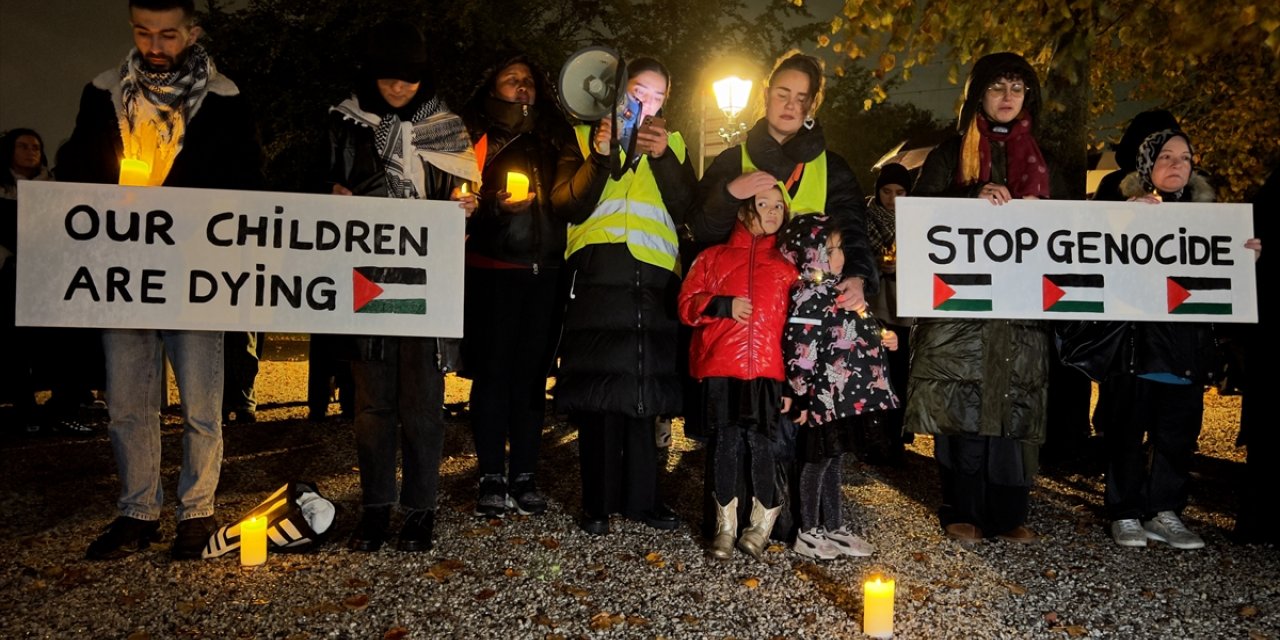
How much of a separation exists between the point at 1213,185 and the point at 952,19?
3.50m

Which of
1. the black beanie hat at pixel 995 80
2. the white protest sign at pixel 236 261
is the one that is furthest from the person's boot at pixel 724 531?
the black beanie hat at pixel 995 80

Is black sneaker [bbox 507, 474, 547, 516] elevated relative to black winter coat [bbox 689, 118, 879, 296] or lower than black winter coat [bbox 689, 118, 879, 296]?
lower

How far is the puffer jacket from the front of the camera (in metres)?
3.94

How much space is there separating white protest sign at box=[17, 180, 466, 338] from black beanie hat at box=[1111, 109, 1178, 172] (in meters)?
3.47

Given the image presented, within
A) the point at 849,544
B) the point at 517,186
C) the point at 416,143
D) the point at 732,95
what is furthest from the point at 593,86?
the point at 732,95

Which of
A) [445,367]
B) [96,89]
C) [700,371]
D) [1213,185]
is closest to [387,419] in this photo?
[445,367]

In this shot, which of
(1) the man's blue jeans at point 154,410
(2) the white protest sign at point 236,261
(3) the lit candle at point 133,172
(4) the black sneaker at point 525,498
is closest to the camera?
(3) the lit candle at point 133,172

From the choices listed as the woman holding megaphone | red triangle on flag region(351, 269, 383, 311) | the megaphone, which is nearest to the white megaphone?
the megaphone

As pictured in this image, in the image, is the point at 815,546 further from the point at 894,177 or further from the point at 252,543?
the point at 894,177

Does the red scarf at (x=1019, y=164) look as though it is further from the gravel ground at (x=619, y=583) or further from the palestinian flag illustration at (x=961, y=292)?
the gravel ground at (x=619, y=583)

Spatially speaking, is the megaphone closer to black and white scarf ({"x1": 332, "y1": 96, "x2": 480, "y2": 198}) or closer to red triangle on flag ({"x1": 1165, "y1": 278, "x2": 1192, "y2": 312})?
black and white scarf ({"x1": 332, "y1": 96, "x2": 480, "y2": 198})

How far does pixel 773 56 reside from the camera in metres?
20.8

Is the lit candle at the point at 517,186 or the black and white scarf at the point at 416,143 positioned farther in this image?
the black and white scarf at the point at 416,143

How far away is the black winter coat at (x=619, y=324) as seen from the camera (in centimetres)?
420
